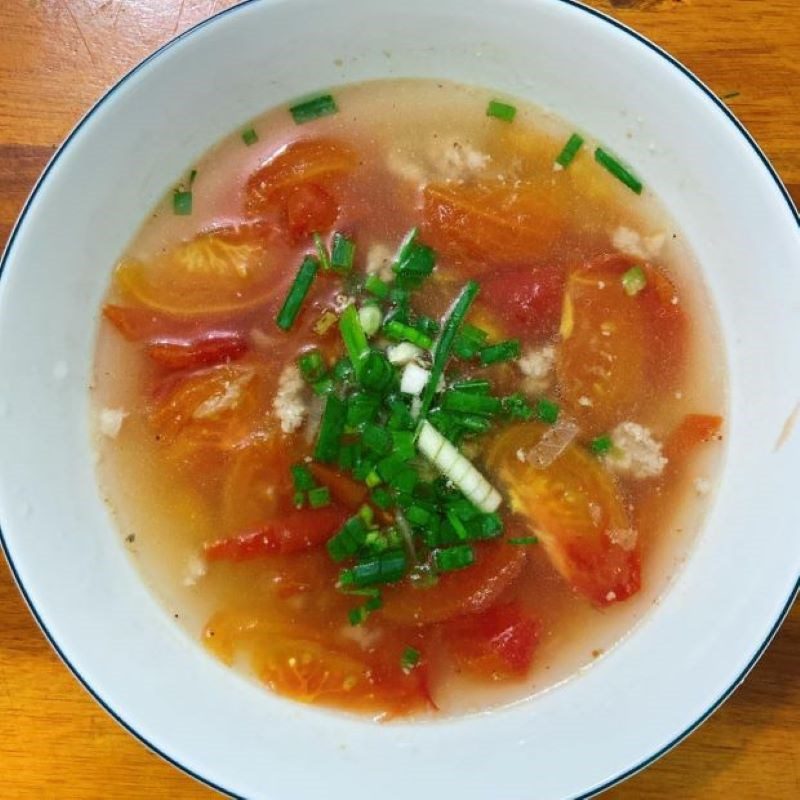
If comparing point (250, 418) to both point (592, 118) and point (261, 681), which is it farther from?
point (592, 118)

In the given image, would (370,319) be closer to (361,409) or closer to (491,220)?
(361,409)

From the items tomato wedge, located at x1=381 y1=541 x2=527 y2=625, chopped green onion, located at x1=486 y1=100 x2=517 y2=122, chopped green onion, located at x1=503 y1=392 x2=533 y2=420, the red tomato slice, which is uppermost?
chopped green onion, located at x1=486 y1=100 x2=517 y2=122

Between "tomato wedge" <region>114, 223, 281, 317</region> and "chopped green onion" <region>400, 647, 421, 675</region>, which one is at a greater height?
"tomato wedge" <region>114, 223, 281, 317</region>

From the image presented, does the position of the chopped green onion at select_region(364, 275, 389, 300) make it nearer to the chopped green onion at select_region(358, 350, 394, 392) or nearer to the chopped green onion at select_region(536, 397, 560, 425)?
the chopped green onion at select_region(358, 350, 394, 392)

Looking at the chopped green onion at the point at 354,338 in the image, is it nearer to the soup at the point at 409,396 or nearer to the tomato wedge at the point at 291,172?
the soup at the point at 409,396

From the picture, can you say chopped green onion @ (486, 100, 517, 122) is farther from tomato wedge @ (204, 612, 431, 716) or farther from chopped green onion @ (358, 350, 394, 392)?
tomato wedge @ (204, 612, 431, 716)

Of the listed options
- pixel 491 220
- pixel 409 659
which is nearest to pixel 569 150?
pixel 491 220

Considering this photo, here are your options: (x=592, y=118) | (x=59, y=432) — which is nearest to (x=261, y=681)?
(x=59, y=432)

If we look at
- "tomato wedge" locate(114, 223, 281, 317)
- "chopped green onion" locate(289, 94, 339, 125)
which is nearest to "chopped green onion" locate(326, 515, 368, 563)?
"tomato wedge" locate(114, 223, 281, 317)
